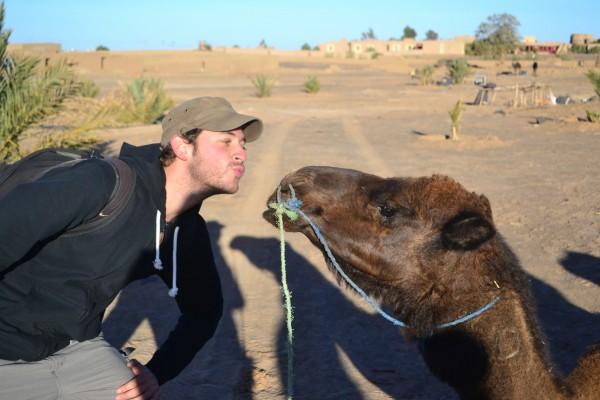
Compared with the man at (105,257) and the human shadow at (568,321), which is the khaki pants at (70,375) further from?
the human shadow at (568,321)

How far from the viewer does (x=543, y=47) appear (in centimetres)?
10912

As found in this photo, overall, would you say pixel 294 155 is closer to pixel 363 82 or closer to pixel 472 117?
pixel 472 117

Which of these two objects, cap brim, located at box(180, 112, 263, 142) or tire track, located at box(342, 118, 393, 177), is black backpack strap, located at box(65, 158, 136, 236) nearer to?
cap brim, located at box(180, 112, 263, 142)

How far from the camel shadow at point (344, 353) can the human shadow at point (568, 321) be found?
4.05 feet

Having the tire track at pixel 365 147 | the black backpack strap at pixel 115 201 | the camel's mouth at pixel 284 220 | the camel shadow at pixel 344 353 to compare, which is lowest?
the camel shadow at pixel 344 353

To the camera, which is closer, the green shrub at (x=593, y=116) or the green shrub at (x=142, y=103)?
the green shrub at (x=593, y=116)

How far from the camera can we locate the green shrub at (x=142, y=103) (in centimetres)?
2314

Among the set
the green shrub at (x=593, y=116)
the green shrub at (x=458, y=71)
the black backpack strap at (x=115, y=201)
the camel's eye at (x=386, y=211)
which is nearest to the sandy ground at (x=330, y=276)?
the green shrub at (x=593, y=116)

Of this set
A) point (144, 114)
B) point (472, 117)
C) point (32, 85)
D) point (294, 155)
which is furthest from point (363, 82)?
point (32, 85)

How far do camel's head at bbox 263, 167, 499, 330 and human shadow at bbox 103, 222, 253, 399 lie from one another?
2.25m

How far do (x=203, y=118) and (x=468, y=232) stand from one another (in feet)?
4.76

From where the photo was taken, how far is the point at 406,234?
360 centimetres

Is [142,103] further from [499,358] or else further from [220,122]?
[499,358]

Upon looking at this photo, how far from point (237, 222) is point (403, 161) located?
6041 mm
